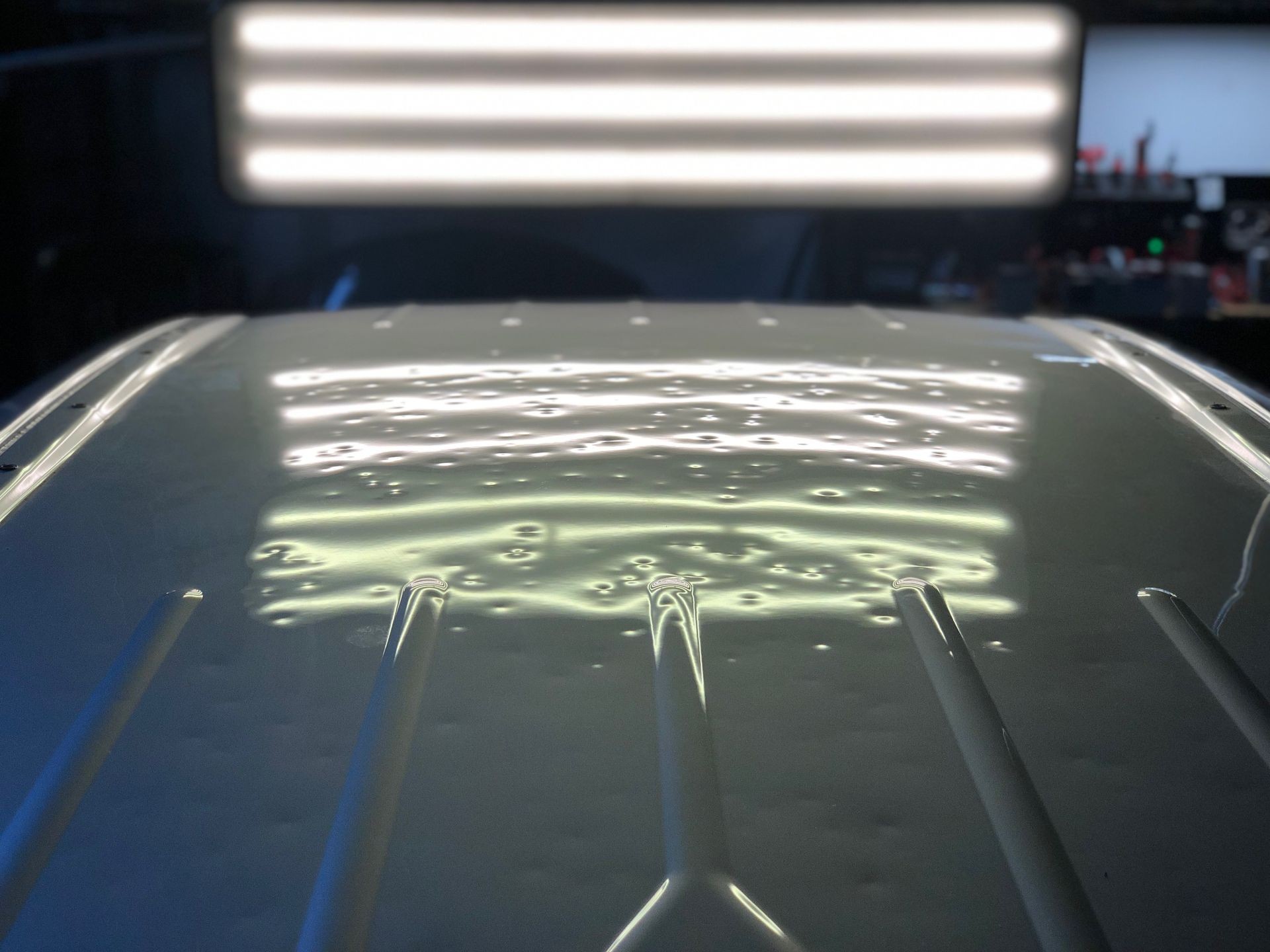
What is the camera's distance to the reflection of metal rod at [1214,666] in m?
0.55

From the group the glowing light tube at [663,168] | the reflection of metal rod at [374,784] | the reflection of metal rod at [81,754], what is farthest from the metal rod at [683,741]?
the glowing light tube at [663,168]

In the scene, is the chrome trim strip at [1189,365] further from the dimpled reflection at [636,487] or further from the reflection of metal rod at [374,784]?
the reflection of metal rod at [374,784]

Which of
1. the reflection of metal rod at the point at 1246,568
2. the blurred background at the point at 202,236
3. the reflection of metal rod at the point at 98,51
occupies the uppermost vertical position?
the reflection of metal rod at the point at 98,51

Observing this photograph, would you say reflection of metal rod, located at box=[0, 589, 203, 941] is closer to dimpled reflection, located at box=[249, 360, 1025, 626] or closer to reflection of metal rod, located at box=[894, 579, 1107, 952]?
dimpled reflection, located at box=[249, 360, 1025, 626]

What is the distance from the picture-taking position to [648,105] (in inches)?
67.2

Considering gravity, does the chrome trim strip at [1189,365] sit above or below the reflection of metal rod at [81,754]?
above

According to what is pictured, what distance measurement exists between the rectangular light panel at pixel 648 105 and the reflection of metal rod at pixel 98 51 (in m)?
0.73

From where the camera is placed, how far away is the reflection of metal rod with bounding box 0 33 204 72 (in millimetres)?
2094

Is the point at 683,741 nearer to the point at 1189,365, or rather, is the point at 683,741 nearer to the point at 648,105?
the point at 1189,365

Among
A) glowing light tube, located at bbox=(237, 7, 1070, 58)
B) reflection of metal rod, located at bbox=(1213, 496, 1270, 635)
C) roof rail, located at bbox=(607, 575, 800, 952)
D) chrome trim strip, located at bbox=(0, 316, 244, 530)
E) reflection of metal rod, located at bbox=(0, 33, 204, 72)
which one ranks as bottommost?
roof rail, located at bbox=(607, 575, 800, 952)

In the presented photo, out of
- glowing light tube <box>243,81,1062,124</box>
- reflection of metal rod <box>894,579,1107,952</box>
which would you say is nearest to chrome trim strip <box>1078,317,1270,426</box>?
reflection of metal rod <box>894,579,1107,952</box>

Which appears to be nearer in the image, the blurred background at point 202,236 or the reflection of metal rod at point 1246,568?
the reflection of metal rod at point 1246,568

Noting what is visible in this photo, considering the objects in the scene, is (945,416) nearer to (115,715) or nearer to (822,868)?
(822,868)

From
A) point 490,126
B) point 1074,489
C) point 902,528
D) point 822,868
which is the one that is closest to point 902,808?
point 822,868
